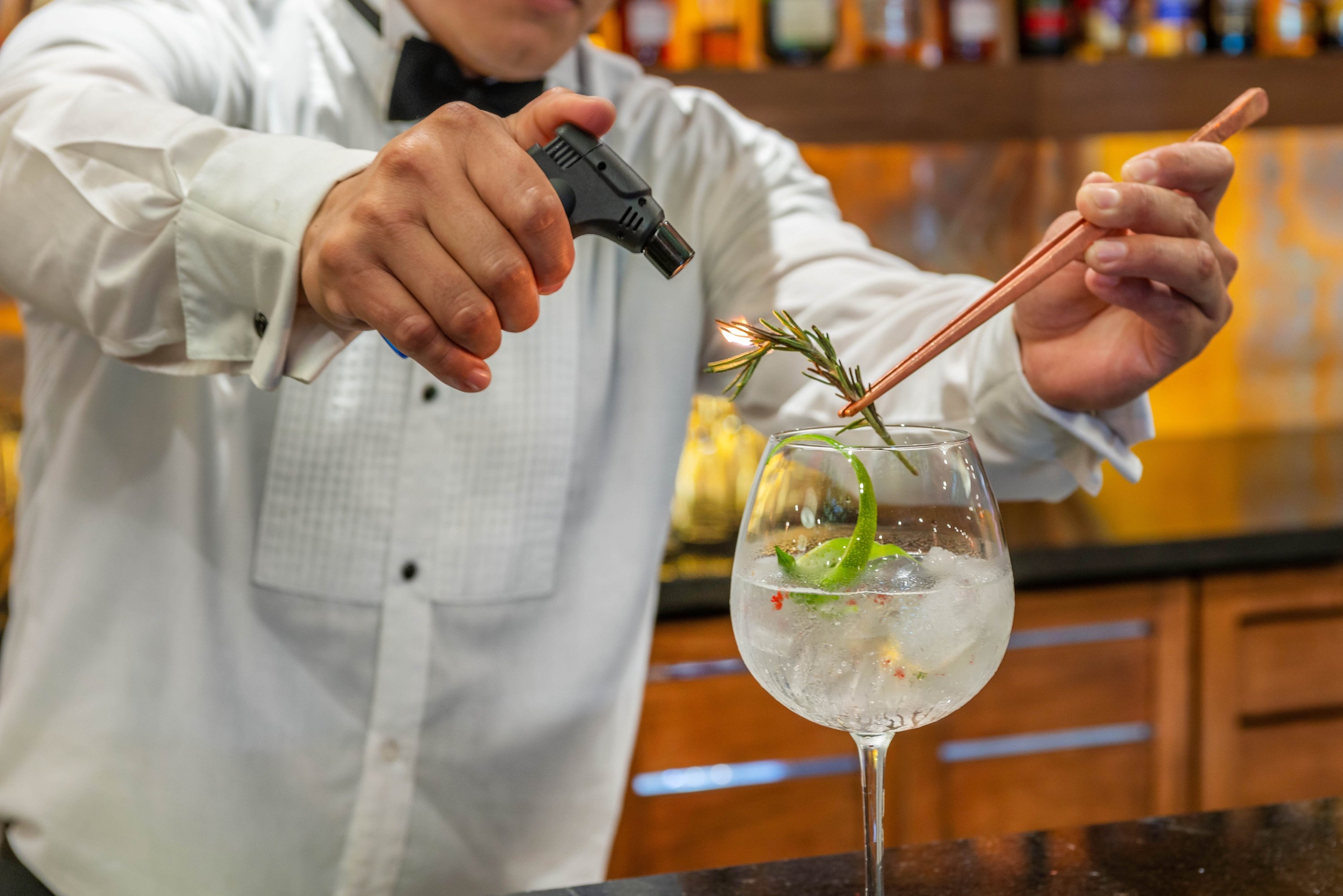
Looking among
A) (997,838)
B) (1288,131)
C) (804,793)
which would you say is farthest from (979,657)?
(1288,131)

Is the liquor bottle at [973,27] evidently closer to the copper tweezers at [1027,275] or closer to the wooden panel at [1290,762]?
the wooden panel at [1290,762]

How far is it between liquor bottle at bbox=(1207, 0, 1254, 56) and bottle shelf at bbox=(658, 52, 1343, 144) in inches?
8.8

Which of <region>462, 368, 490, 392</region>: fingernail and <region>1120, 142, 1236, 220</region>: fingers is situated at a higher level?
<region>1120, 142, 1236, 220</region>: fingers

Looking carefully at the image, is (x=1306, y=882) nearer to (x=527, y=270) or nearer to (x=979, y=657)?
(x=979, y=657)

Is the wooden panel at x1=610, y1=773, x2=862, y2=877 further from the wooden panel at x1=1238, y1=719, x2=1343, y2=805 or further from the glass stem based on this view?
the glass stem

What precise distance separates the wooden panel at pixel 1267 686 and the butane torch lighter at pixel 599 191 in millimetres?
1690

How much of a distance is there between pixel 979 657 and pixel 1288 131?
2743mm

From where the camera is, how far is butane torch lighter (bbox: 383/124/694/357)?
69 cm

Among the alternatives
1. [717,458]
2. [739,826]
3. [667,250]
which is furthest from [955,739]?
[667,250]

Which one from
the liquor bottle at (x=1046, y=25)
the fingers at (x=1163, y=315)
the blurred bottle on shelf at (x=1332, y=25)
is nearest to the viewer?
the fingers at (x=1163, y=315)

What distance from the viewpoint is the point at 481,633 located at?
1.24 meters

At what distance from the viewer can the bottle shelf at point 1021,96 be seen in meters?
2.14

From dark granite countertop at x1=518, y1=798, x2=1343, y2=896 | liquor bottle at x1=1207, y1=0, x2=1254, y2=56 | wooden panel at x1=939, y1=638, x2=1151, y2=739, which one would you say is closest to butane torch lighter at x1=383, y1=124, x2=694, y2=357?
dark granite countertop at x1=518, y1=798, x2=1343, y2=896

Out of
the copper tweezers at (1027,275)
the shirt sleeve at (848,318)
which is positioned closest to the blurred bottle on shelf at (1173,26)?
the shirt sleeve at (848,318)
